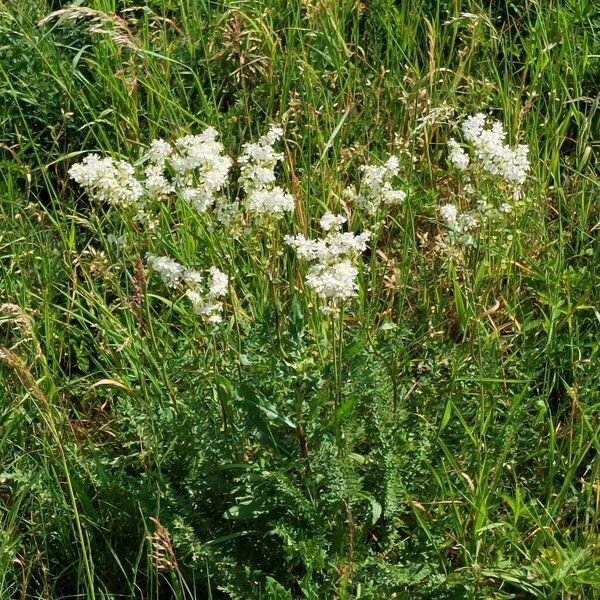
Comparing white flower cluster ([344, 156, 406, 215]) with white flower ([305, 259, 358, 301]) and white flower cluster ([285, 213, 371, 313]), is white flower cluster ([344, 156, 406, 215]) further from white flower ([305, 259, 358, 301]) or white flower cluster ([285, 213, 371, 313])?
white flower ([305, 259, 358, 301])

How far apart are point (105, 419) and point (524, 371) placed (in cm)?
110

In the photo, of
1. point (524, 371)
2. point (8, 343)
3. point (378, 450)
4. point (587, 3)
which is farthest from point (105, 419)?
point (587, 3)

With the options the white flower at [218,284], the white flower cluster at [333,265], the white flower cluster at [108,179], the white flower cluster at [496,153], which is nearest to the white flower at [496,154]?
the white flower cluster at [496,153]

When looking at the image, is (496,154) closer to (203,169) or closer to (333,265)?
(333,265)

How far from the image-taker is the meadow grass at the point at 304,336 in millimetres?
2496

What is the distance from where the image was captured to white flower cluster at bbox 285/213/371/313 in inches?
88.2

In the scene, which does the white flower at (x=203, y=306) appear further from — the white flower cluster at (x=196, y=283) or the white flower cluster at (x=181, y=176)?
the white flower cluster at (x=181, y=176)

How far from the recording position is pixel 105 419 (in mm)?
3008

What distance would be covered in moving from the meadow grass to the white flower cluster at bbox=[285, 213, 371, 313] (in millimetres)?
126

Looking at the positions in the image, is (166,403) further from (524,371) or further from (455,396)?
(524,371)

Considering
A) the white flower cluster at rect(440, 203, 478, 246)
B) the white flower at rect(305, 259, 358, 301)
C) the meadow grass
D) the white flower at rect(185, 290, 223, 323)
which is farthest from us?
the white flower cluster at rect(440, 203, 478, 246)

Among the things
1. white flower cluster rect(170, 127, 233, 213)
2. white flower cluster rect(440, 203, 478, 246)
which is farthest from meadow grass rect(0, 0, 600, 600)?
white flower cluster rect(170, 127, 233, 213)

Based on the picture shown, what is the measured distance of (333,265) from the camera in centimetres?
232

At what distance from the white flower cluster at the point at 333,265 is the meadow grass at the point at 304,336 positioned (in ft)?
0.41
